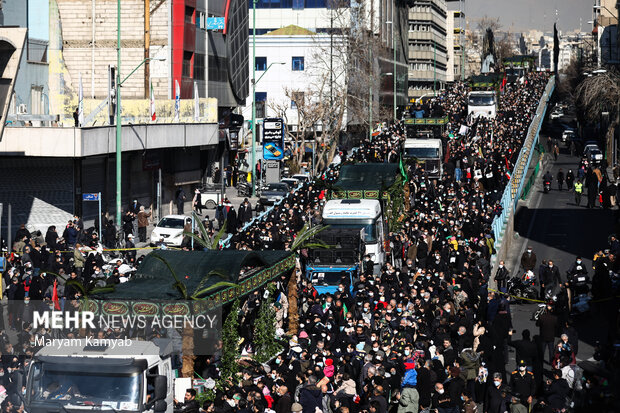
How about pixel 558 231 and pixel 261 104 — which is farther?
pixel 261 104

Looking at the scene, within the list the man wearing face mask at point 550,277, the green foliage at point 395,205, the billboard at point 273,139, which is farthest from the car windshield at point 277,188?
the man wearing face mask at point 550,277

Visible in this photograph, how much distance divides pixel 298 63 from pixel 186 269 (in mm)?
73369

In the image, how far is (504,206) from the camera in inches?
1699

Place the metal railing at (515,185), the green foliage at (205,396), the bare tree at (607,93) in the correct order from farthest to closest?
the bare tree at (607,93) < the metal railing at (515,185) < the green foliage at (205,396)

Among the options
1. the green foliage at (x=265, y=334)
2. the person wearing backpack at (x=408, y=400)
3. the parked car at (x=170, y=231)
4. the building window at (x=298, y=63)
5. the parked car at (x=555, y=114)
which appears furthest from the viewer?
the parked car at (x=555, y=114)

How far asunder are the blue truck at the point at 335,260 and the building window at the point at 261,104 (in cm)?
5352

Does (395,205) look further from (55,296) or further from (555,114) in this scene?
(555,114)

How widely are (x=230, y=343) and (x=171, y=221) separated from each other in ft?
74.8

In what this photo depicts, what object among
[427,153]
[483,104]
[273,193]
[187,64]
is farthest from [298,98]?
[427,153]

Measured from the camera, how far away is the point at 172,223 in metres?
41.4

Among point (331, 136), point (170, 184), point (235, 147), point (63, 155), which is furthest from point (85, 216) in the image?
point (331, 136)

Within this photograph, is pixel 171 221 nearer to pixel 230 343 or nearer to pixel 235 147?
pixel 230 343

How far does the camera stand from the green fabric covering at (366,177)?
1536 inches

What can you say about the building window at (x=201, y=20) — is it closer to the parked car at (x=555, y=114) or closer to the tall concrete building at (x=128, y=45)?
the tall concrete building at (x=128, y=45)
